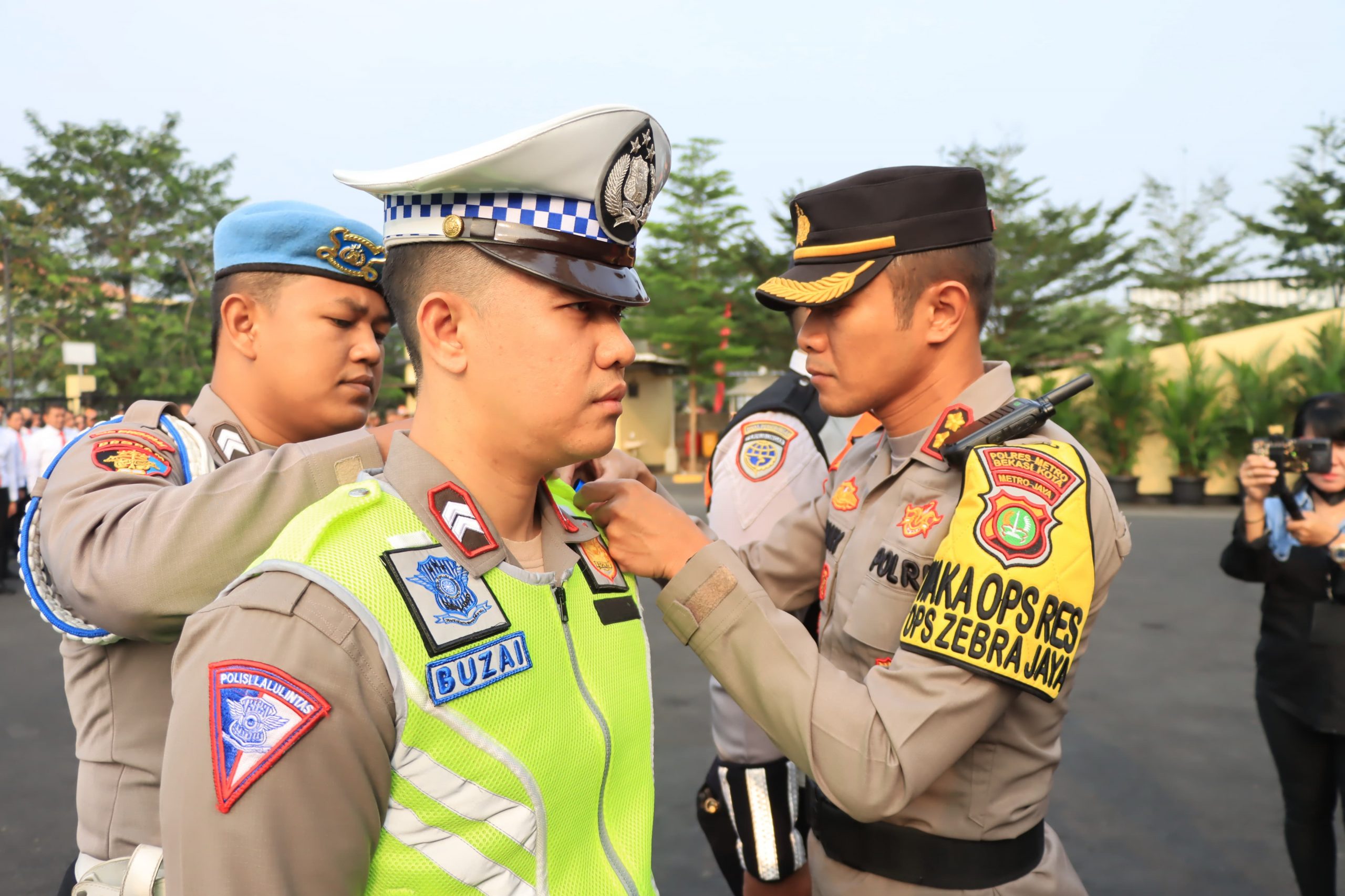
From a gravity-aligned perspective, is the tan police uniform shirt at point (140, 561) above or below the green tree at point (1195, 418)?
above

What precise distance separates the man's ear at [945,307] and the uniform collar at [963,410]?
133 mm

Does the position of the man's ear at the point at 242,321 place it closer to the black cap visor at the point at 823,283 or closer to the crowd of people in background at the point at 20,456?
the black cap visor at the point at 823,283

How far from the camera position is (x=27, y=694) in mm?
6355

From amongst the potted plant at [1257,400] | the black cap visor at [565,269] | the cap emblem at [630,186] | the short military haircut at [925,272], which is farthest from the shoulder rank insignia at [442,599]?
the potted plant at [1257,400]

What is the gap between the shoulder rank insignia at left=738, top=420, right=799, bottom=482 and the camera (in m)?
3.16

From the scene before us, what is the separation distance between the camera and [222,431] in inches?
76.2

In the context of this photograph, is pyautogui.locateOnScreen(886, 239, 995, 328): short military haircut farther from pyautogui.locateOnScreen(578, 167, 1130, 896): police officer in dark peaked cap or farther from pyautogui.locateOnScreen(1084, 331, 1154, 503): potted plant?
pyautogui.locateOnScreen(1084, 331, 1154, 503): potted plant

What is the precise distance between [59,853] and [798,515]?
12.4 feet

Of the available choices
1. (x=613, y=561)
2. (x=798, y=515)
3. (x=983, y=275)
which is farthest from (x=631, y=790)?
(x=983, y=275)

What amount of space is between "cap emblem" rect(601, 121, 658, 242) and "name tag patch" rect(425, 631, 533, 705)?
0.65 m

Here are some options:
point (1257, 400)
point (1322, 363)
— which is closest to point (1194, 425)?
point (1257, 400)

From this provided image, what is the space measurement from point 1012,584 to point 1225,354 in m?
21.1

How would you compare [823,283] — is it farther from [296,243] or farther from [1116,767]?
[1116,767]

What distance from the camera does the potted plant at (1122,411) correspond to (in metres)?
19.0
